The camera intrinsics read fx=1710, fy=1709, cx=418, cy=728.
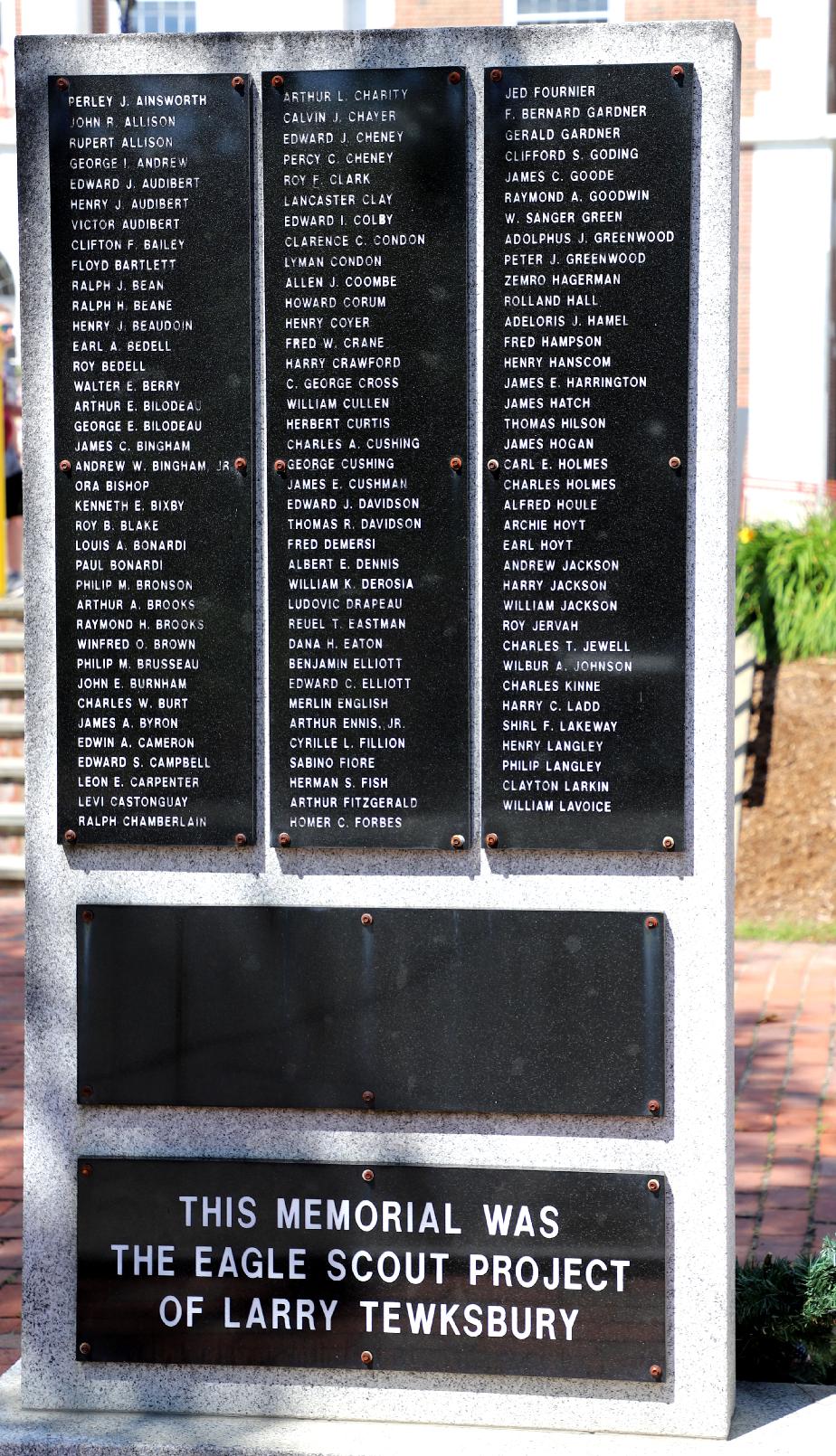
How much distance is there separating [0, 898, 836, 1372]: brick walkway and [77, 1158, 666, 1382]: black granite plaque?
0.77 m

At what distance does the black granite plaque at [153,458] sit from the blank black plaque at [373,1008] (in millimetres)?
233

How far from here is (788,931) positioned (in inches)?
337

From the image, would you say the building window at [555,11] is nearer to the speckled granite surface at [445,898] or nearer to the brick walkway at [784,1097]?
the brick walkway at [784,1097]

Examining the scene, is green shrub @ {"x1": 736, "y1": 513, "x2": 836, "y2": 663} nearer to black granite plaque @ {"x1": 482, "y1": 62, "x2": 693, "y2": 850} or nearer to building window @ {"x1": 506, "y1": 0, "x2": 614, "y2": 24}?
building window @ {"x1": 506, "y1": 0, "x2": 614, "y2": 24}

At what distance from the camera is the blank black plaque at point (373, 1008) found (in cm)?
333

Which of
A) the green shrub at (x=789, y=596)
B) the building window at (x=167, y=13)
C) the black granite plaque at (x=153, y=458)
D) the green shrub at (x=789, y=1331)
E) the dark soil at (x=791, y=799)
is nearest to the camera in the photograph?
the black granite plaque at (x=153, y=458)

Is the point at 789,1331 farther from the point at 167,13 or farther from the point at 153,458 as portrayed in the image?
the point at 167,13

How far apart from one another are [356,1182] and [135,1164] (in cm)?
45

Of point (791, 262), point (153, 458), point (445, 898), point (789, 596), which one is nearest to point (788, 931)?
point (789, 596)

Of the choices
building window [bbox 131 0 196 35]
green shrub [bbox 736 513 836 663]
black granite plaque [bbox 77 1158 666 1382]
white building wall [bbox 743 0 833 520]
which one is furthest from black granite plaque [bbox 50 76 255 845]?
building window [bbox 131 0 196 35]

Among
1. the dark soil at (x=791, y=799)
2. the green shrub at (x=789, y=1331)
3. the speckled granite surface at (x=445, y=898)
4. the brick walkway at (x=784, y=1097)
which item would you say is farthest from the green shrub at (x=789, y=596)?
the speckled granite surface at (x=445, y=898)

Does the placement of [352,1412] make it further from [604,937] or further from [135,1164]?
[604,937]

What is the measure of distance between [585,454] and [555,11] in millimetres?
14982

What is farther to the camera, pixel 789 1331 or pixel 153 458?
pixel 789 1331
